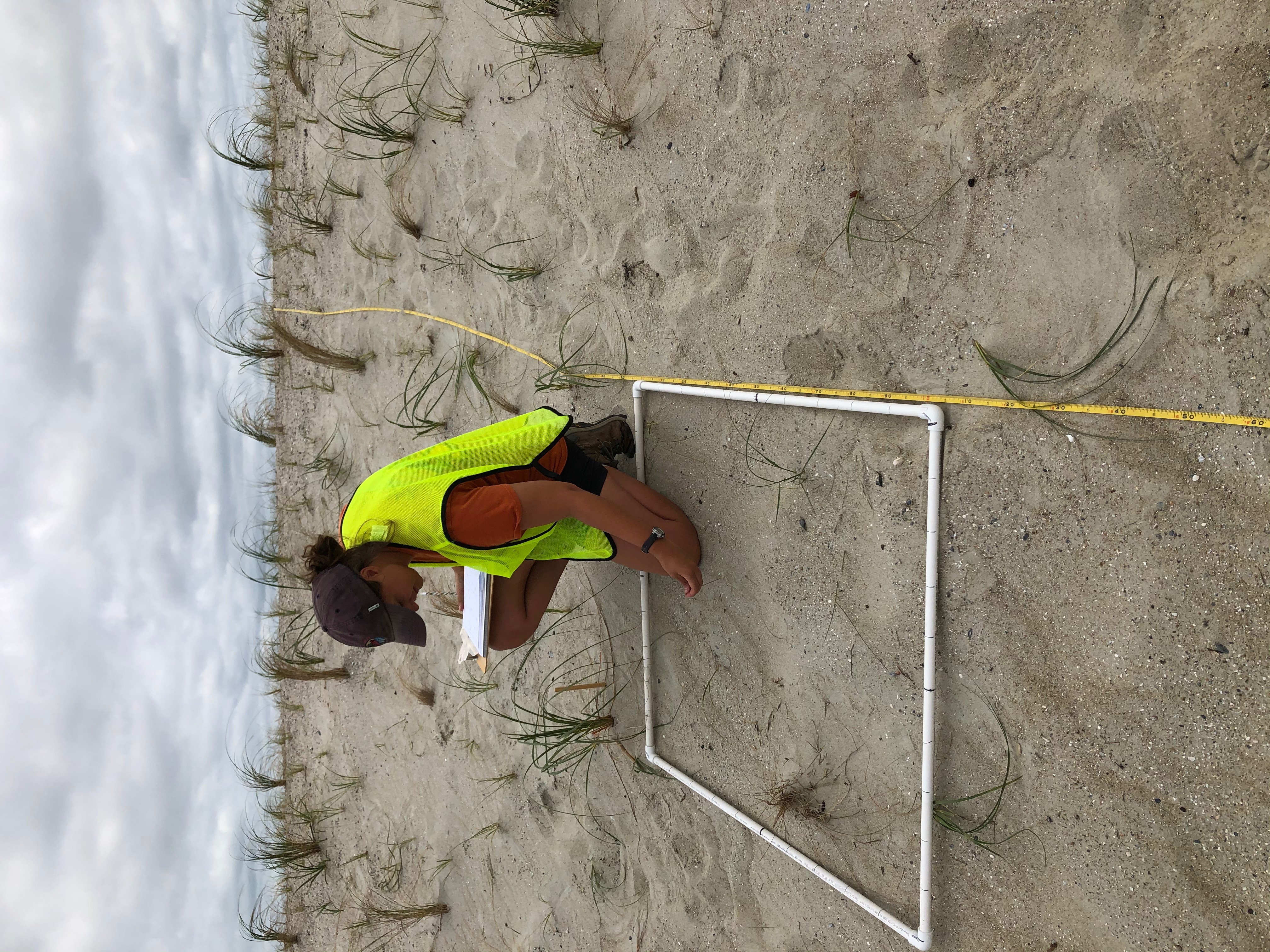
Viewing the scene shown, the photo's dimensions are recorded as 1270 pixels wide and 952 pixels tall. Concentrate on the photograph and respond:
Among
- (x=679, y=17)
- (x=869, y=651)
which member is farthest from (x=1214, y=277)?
(x=679, y=17)

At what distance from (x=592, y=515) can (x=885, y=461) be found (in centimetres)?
85

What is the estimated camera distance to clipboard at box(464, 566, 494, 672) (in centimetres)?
225

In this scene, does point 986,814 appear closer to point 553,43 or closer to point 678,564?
point 678,564

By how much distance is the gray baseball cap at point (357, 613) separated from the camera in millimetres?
1908

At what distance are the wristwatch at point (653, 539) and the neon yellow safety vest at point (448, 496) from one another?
14 cm

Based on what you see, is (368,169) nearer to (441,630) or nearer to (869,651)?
(441,630)

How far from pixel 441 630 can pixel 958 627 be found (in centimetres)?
242

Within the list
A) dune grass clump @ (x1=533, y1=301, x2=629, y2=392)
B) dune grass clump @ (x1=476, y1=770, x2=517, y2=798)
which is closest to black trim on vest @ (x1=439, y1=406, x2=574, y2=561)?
dune grass clump @ (x1=533, y1=301, x2=629, y2=392)

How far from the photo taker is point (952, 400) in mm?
1971

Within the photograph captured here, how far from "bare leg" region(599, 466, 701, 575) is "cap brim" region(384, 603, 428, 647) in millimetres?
667

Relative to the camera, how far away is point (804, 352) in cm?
225

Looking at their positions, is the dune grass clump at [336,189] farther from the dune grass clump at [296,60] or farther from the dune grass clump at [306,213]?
the dune grass clump at [296,60]

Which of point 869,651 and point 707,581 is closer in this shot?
point 869,651

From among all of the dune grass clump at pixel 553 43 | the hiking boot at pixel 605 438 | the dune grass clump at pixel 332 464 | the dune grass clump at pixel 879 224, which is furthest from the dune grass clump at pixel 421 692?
the dune grass clump at pixel 553 43
